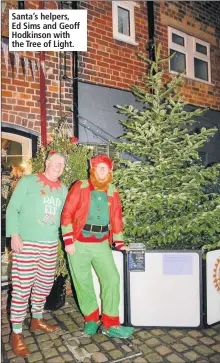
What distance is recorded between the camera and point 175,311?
3807 millimetres

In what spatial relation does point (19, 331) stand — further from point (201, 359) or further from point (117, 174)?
point (117, 174)

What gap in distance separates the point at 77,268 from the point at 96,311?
0.65 metres

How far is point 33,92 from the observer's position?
5.29 m

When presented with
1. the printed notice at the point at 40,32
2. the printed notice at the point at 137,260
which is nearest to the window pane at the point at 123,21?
the printed notice at the point at 40,32

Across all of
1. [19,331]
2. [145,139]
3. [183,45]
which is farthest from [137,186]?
[183,45]

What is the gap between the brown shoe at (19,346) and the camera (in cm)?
335

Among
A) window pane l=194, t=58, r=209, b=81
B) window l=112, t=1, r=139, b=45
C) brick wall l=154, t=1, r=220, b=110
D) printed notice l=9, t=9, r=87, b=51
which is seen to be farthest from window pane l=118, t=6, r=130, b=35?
printed notice l=9, t=9, r=87, b=51

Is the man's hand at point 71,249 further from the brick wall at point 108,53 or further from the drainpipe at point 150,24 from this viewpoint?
the drainpipe at point 150,24

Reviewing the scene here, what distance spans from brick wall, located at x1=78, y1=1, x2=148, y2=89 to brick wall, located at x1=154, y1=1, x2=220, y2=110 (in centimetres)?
55

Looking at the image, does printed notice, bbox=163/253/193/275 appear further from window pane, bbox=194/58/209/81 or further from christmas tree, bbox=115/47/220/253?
window pane, bbox=194/58/209/81

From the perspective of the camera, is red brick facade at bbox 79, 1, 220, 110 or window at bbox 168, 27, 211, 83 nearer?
red brick facade at bbox 79, 1, 220, 110

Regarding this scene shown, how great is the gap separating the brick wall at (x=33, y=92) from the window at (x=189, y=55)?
2.97 meters

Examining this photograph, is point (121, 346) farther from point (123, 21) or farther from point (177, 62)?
point (177, 62)

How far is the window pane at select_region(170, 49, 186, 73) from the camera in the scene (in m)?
7.44
